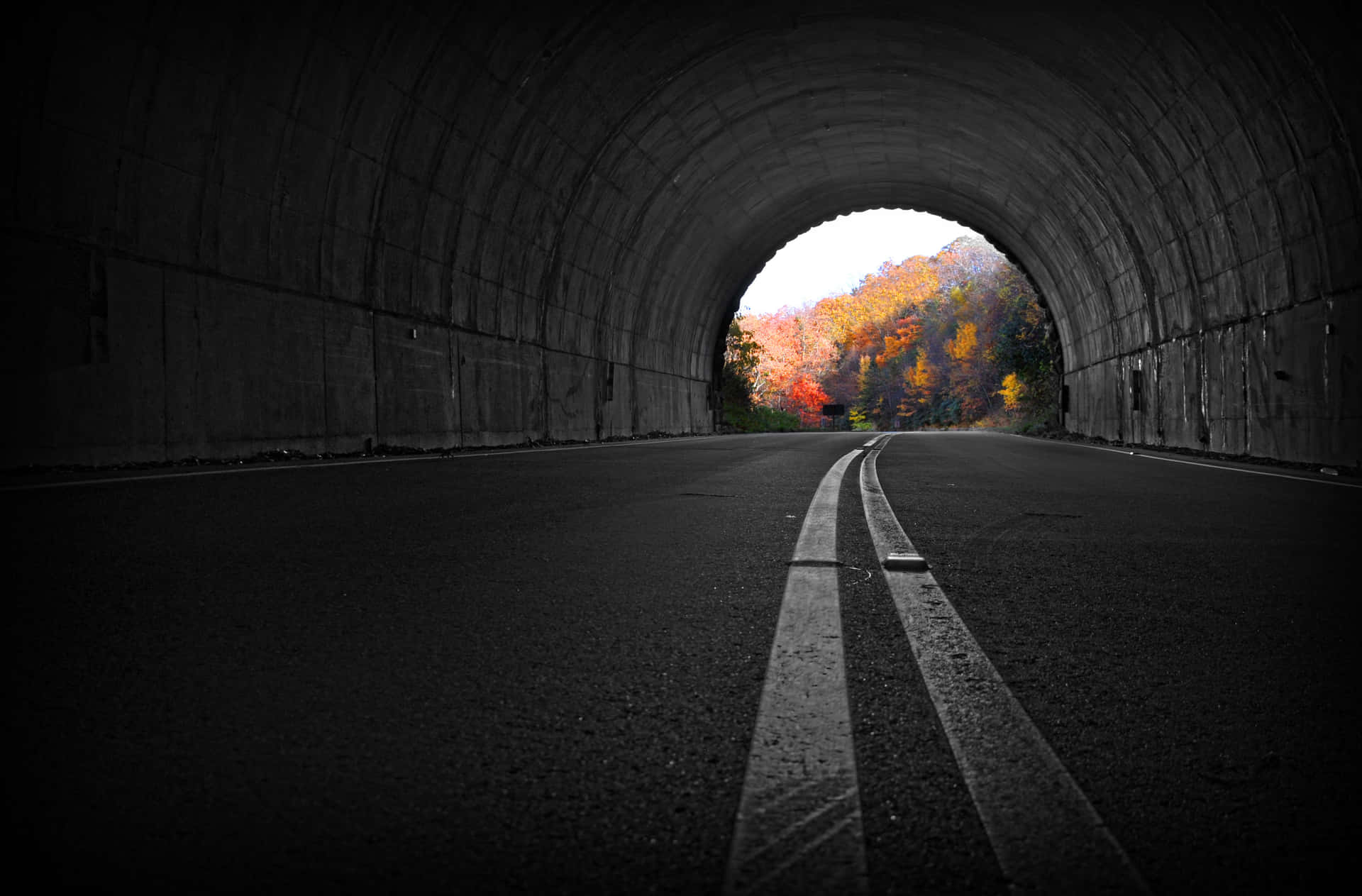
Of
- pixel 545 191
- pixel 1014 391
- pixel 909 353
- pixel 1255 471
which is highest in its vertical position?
pixel 909 353

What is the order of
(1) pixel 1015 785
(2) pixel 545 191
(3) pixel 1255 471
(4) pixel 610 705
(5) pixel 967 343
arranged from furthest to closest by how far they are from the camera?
(5) pixel 967 343, (2) pixel 545 191, (3) pixel 1255 471, (4) pixel 610 705, (1) pixel 1015 785

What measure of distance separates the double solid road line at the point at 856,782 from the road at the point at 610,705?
18mm

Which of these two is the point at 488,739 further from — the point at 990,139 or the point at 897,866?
the point at 990,139

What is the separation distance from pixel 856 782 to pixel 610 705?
71 centimetres

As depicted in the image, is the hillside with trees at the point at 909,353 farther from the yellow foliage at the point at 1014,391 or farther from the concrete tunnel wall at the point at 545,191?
the concrete tunnel wall at the point at 545,191

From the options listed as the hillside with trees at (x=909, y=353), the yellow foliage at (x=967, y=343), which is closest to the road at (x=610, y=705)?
the hillside with trees at (x=909, y=353)

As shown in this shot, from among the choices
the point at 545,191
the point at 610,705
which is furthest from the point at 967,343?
the point at 610,705

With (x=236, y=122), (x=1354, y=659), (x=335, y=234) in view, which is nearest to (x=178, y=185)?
(x=236, y=122)

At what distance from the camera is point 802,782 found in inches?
68.3

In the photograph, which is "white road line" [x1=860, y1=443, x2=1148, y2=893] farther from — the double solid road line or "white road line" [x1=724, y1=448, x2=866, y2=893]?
"white road line" [x1=724, y1=448, x2=866, y2=893]

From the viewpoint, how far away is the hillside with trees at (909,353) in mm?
43094

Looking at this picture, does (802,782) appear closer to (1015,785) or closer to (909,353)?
(1015,785)

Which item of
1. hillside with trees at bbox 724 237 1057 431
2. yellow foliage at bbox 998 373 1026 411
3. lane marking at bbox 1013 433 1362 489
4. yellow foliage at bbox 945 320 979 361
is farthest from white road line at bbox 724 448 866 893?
yellow foliage at bbox 945 320 979 361

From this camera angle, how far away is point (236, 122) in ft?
40.1
